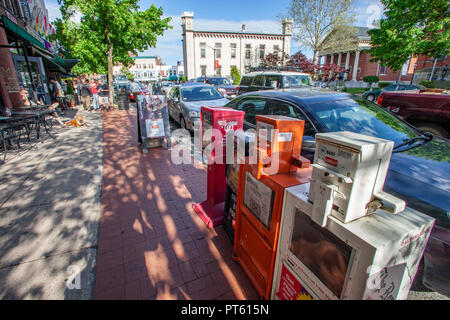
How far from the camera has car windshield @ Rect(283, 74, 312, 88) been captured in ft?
30.0

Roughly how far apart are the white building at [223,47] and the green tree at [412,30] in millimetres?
29594

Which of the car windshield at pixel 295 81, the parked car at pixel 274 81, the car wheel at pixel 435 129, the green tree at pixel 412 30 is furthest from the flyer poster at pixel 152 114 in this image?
the green tree at pixel 412 30

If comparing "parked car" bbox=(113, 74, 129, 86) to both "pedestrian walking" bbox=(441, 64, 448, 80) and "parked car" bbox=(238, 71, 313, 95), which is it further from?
"pedestrian walking" bbox=(441, 64, 448, 80)

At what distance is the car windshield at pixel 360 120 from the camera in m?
3.16

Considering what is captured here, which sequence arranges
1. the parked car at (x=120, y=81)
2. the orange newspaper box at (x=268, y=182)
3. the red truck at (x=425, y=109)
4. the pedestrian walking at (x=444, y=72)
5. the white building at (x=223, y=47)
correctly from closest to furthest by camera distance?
the orange newspaper box at (x=268, y=182) < the red truck at (x=425, y=109) < the pedestrian walking at (x=444, y=72) < the parked car at (x=120, y=81) < the white building at (x=223, y=47)

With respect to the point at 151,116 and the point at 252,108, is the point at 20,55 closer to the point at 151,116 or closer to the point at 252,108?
the point at 151,116

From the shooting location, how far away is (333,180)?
1354 millimetres

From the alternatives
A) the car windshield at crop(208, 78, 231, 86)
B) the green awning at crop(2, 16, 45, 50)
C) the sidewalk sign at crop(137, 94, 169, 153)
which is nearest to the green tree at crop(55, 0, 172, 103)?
the green awning at crop(2, 16, 45, 50)

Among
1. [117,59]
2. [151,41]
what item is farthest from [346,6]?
[117,59]

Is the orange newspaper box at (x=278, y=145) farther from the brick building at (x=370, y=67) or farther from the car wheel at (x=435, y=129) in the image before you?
the brick building at (x=370, y=67)

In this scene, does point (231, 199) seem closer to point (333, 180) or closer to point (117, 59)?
point (333, 180)

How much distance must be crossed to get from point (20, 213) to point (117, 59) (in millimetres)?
A: 14706

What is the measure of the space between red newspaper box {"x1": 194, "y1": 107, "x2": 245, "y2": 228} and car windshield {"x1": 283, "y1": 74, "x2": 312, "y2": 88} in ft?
22.0

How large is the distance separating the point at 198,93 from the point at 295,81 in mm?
4083
